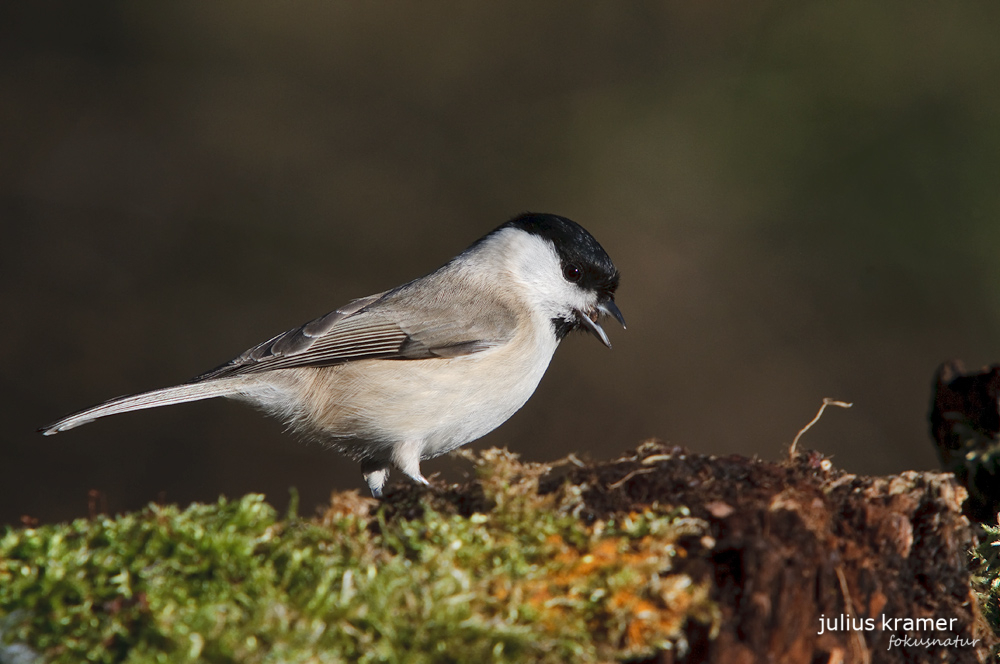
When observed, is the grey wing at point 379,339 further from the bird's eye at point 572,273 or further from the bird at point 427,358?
the bird's eye at point 572,273

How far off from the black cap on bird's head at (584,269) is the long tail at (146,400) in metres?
1.16

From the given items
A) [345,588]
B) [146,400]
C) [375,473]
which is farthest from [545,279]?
[345,588]

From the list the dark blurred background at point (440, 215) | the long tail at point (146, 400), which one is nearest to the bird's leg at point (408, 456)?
the long tail at point (146, 400)

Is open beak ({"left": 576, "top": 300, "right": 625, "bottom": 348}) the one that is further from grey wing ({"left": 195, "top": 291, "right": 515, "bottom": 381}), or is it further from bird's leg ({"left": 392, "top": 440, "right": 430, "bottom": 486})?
bird's leg ({"left": 392, "top": 440, "right": 430, "bottom": 486})

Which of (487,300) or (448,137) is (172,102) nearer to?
(448,137)

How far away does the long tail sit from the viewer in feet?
7.06

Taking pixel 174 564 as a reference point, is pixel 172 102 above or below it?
above

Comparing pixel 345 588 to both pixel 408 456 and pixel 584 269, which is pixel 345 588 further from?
pixel 584 269

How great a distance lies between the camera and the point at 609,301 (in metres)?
2.62

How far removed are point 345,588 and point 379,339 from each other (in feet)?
4.96

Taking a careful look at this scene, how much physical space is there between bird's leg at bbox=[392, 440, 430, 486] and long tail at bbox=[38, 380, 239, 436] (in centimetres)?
60

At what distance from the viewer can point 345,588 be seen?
1053 mm

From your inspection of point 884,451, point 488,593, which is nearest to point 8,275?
point 488,593

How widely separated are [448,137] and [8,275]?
3.26m
